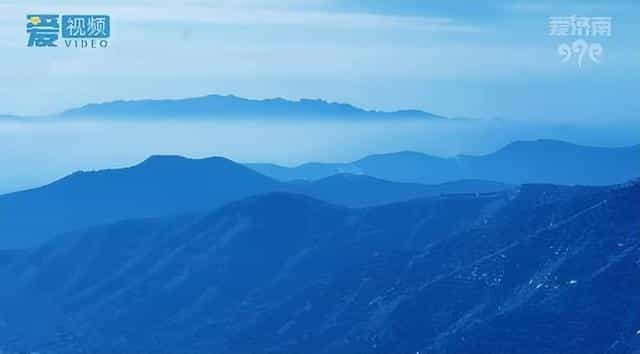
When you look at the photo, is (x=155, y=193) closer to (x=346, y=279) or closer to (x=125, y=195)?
(x=125, y=195)

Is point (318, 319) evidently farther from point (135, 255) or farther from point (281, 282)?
point (135, 255)

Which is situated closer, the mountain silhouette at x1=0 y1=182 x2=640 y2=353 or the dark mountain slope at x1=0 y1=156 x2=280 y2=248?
the mountain silhouette at x1=0 y1=182 x2=640 y2=353

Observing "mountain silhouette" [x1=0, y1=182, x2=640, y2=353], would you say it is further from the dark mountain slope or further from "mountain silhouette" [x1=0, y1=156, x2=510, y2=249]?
"mountain silhouette" [x1=0, y1=156, x2=510, y2=249]

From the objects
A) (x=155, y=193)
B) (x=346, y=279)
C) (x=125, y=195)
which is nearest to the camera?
(x=346, y=279)

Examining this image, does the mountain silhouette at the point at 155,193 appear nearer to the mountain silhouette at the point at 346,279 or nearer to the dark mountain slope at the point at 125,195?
the dark mountain slope at the point at 125,195

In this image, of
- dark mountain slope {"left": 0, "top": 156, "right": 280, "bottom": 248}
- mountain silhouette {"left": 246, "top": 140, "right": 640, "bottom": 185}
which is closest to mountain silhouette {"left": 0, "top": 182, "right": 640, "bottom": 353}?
dark mountain slope {"left": 0, "top": 156, "right": 280, "bottom": 248}

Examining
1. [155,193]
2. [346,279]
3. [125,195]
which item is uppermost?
[155,193]

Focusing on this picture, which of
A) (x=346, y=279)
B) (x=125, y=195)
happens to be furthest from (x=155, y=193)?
(x=346, y=279)
